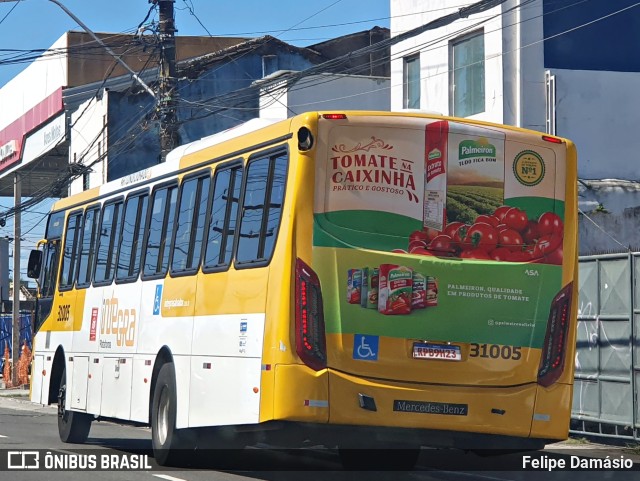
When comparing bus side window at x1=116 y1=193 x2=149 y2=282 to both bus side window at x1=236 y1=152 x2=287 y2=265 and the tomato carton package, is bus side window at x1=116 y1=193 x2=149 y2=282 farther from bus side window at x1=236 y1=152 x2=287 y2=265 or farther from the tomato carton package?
the tomato carton package

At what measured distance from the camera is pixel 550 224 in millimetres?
11438

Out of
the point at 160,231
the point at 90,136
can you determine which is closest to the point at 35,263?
the point at 160,231

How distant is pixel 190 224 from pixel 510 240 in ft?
12.1

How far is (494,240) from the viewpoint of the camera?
36.7 ft

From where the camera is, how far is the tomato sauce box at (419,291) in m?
10.8

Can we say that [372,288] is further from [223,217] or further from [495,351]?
[223,217]

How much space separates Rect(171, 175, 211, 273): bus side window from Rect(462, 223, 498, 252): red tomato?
3.05 metres

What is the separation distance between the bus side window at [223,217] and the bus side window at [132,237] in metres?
2.44

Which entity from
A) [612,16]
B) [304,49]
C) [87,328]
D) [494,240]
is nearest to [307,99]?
[304,49]

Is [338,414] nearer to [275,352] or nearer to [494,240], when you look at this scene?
[275,352]

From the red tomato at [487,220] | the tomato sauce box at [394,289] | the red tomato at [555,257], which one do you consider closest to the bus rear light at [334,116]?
the tomato sauce box at [394,289]

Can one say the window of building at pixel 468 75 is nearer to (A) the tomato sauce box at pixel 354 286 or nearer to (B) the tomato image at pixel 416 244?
(B) the tomato image at pixel 416 244

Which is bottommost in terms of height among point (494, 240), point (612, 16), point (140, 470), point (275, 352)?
point (140, 470)

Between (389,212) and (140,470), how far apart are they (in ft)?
13.8
